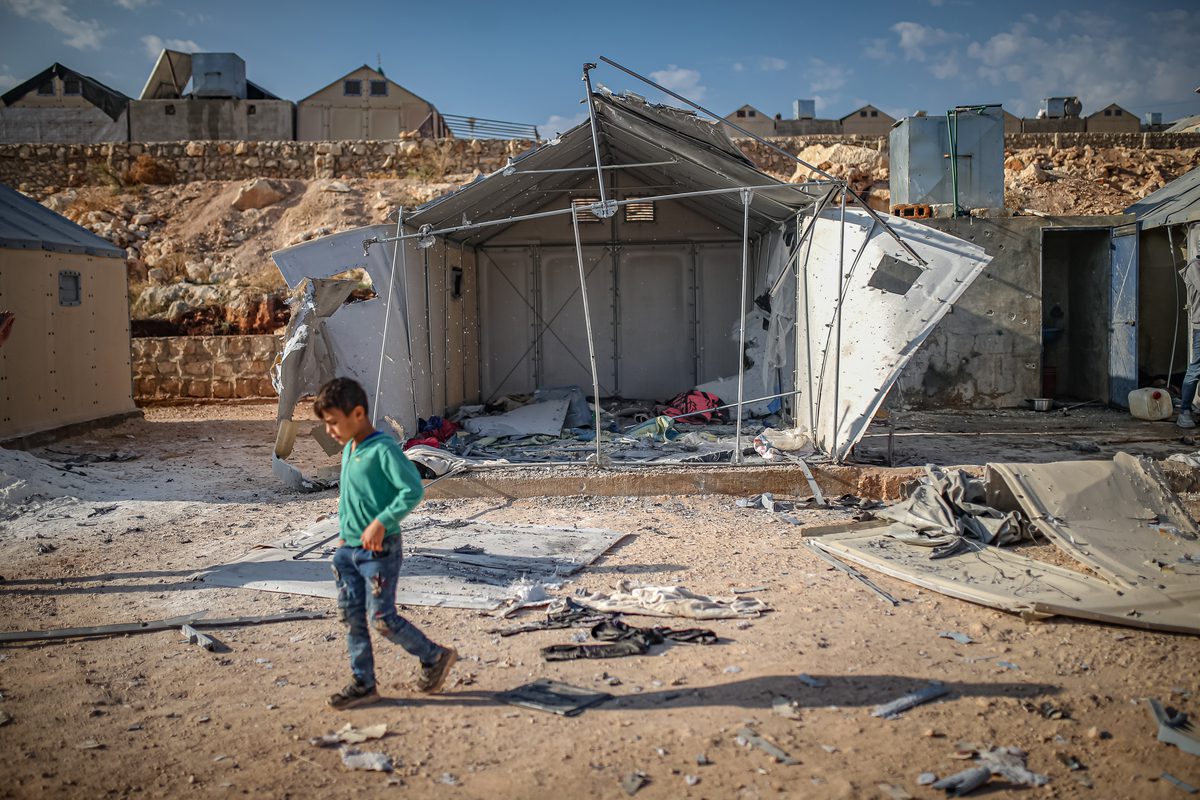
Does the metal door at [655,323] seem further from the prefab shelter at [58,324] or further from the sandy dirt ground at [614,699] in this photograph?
the prefab shelter at [58,324]

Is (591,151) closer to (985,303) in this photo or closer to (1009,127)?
(985,303)

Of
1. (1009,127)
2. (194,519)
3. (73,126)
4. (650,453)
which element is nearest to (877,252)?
(650,453)

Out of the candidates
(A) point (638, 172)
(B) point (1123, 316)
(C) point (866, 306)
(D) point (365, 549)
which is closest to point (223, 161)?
(A) point (638, 172)

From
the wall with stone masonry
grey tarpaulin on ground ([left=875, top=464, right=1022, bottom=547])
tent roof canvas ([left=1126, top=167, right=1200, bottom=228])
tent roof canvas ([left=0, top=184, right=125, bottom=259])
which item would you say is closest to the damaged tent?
grey tarpaulin on ground ([left=875, top=464, right=1022, bottom=547])

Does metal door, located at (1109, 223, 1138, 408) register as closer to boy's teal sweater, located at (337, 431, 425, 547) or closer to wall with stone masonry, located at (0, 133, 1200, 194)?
wall with stone masonry, located at (0, 133, 1200, 194)

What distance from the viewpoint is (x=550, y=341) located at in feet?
40.3

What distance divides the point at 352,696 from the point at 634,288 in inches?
373

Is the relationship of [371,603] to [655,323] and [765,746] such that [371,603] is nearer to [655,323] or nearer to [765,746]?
[765,746]

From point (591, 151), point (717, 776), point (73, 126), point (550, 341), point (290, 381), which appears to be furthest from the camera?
point (73, 126)

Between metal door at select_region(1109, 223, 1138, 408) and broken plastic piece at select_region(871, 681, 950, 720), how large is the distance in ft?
31.4

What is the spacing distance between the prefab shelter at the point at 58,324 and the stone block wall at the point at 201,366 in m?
2.03

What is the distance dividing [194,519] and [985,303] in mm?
9972

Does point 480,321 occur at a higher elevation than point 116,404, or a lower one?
higher

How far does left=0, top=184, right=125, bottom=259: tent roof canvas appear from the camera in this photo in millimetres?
10352
